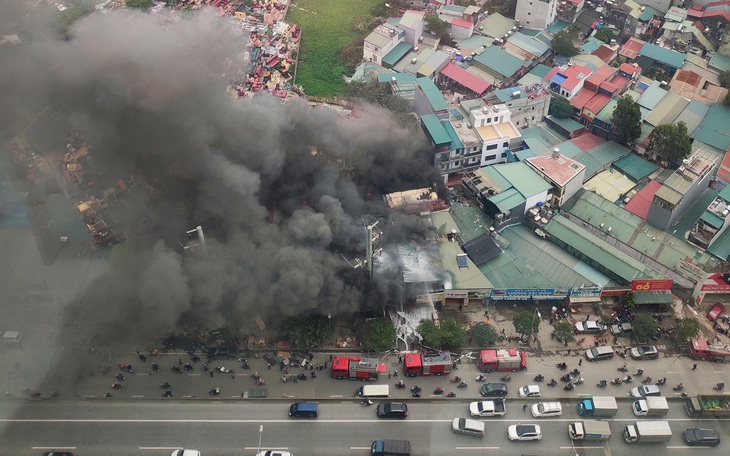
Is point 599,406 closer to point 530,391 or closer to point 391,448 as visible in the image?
point 530,391

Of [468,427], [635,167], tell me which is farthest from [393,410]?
[635,167]

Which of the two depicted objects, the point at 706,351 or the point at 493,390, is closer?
the point at 493,390

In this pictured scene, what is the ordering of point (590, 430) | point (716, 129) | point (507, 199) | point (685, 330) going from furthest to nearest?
point (716, 129) < point (507, 199) < point (685, 330) < point (590, 430)

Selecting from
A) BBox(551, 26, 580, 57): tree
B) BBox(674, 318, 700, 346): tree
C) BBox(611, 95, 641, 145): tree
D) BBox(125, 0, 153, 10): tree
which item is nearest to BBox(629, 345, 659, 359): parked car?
Answer: BBox(674, 318, 700, 346): tree

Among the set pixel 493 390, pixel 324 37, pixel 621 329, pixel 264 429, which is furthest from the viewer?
pixel 324 37

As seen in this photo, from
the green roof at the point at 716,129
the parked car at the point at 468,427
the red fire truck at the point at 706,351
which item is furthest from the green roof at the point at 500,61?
the parked car at the point at 468,427

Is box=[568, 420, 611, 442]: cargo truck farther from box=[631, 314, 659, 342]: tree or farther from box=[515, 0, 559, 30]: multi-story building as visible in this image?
box=[515, 0, 559, 30]: multi-story building
